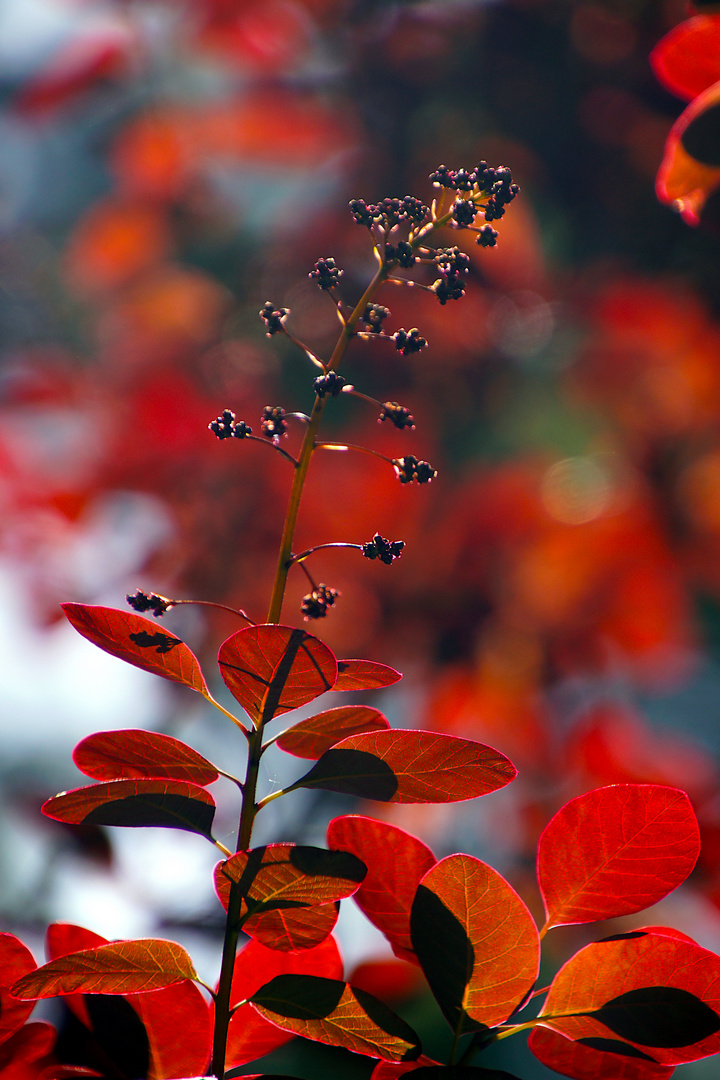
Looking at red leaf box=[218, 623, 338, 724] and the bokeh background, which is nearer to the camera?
red leaf box=[218, 623, 338, 724]

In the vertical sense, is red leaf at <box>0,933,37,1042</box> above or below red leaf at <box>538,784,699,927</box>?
below

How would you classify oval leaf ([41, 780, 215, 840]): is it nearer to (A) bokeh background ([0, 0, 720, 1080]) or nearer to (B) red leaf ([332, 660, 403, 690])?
(B) red leaf ([332, 660, 403, 690])

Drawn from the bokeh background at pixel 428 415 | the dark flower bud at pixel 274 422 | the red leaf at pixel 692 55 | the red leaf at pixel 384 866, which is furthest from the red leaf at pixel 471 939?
the bokeh background at pixel 428 415

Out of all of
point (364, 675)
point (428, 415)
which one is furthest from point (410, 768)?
point (428, 415)

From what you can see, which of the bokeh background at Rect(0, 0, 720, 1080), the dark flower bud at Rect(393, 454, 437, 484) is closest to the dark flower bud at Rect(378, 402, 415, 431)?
the dark flower bud at Rect(393, 454, 437, 484)

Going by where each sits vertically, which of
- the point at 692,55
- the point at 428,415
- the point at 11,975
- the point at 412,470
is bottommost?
the point at 11,975

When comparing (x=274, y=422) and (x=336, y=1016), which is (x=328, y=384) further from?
(x=336, y=1016)

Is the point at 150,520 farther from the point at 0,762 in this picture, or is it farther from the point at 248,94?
the point at 248,94
